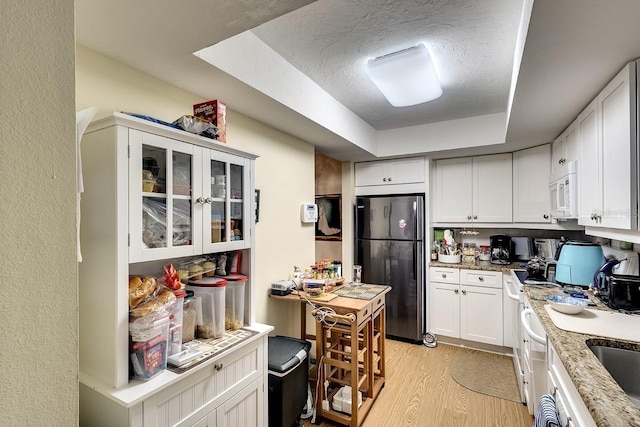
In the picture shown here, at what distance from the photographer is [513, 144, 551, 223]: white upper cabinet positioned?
3.13m

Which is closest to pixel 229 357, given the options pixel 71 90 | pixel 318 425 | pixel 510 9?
pixel 318 425

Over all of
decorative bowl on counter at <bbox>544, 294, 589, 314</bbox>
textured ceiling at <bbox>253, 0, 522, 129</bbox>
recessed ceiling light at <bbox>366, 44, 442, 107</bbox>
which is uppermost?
textured ceiling at <bbox>253, 0, 522, 129</bbox>

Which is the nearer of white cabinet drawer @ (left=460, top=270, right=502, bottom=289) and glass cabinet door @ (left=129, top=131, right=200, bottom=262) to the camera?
glass cabinet door @ (left=129, top=131, right=200, bottom=262)

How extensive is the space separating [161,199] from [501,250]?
3509mm

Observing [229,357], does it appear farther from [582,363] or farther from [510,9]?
[510,9]

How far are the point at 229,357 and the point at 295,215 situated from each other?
1.45 meters

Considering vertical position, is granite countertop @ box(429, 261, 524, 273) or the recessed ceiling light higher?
the recessed ceiling light

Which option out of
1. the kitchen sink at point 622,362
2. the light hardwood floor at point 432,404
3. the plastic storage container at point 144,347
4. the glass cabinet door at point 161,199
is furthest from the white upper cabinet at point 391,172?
the plastic storage container at point 144,347

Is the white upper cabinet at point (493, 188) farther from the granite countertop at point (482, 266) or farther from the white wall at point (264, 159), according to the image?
the white wall at point (264, 159)

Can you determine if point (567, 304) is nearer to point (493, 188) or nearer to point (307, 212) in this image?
point (307, 212)

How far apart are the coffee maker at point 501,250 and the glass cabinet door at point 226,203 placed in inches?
118

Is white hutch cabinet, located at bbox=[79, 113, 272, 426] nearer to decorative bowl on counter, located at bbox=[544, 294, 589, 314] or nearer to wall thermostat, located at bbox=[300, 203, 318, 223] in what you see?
wall thermostat, located at bbox=[300, 203, 318, 223]

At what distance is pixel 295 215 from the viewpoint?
275 cm

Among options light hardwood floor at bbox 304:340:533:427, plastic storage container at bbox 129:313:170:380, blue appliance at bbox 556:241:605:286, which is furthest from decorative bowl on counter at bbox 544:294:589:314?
plastic storage container at bbox 129:313:170:380
